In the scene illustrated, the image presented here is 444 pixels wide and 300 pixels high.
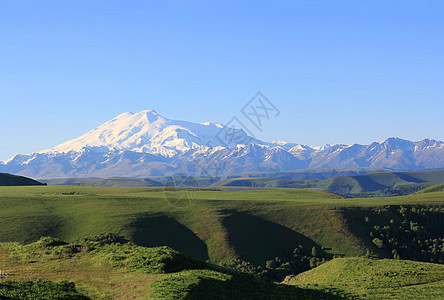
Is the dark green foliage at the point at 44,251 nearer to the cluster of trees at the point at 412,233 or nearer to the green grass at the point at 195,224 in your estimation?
the green grass at the point at 195,224

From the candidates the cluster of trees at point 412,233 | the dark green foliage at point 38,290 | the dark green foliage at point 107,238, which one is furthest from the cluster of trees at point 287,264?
the dark green foliage at point 38,290

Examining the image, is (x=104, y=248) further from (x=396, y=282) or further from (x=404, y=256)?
(x=404, y=256)

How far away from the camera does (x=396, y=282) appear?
54.1 meters

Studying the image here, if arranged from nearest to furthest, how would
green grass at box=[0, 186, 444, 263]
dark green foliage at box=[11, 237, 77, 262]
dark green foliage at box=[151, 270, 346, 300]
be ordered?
dark green foliage at box=[151, 270, 346, 300] < dark green foliage at box=[11, 237, 77, 262] < green grass at box=[0, 186, 444, 263]

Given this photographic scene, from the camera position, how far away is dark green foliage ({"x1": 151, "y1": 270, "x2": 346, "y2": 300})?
120ft

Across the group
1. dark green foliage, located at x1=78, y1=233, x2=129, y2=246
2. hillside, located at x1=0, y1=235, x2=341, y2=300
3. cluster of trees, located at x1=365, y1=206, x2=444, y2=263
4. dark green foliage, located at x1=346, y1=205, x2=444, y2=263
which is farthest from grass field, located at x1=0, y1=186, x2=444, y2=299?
hillside, located at x1=0, y1=235, x2=341, y2=300

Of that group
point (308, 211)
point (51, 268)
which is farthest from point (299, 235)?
point (51, 268)

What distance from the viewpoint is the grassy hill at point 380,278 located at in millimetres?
48938

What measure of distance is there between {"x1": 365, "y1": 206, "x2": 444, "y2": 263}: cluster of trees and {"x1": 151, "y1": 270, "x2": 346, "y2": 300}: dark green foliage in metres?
83.6

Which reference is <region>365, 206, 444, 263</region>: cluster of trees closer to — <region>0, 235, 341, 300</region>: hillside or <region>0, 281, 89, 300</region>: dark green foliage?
<region>0, 235, 341, 300</region>: hillside

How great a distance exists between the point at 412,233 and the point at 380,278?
283 feet

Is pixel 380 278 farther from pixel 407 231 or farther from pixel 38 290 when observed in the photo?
pixel 407 231

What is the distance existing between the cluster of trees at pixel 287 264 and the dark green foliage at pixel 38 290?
65.6 m

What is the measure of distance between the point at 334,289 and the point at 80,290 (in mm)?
28614
